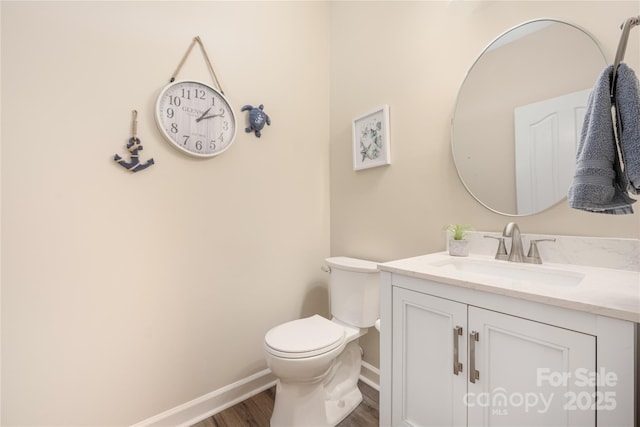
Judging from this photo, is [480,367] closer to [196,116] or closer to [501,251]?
[501,251]

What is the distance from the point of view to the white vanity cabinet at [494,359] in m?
0.60

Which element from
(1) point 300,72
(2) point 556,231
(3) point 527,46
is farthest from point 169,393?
(3) point 527,46

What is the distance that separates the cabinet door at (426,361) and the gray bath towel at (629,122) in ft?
1.68

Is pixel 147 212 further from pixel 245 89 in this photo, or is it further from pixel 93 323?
pixel 245 89

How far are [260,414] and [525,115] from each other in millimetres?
1969

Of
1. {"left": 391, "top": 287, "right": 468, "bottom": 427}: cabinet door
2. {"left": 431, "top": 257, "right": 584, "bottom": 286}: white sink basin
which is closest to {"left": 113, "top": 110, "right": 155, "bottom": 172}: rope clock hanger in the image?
{"left": 391, "top": 287, "right": 468, "bottom": 427}: cabinet door

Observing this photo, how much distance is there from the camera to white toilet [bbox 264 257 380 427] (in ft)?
4.09

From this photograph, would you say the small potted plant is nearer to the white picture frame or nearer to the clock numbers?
the white picture frame

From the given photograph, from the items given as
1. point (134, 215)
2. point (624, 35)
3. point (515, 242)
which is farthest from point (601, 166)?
point (134, 215)

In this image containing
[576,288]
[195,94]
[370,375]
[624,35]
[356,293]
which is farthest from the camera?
[370,375]

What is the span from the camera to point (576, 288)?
72cm

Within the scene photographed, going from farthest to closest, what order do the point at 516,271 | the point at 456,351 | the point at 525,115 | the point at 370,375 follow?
1. the point at 370,375
2. the point at 525,115
3. the point at 516,271
4. the point at 456,351

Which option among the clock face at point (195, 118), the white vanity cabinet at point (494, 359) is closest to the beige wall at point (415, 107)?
the white vanity cabinet at point (494, 359)

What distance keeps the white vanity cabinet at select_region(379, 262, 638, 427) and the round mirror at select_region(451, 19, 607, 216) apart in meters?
0.58
